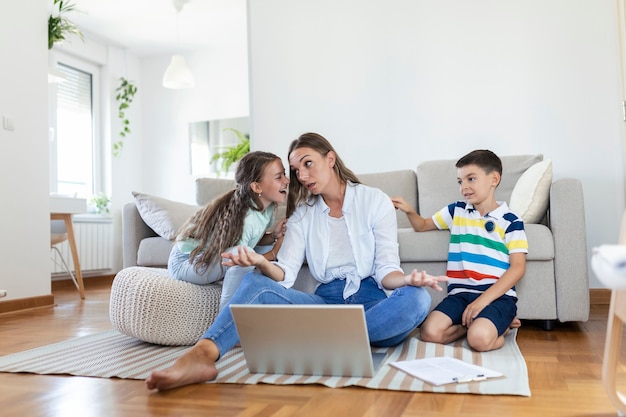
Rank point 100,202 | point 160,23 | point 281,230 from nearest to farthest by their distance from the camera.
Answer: point 281,230
point 160,23
point 100,202

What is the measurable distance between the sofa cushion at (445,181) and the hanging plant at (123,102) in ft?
11.9

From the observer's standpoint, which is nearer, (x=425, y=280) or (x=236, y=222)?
(x=425, y=280)

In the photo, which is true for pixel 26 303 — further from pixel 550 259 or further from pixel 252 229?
pixel 550 259

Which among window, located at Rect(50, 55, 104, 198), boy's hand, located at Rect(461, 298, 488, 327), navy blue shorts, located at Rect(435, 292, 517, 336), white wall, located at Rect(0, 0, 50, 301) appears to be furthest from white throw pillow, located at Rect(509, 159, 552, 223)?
window, located at Rect(50, 55, 104, 198)

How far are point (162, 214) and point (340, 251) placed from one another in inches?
56.2

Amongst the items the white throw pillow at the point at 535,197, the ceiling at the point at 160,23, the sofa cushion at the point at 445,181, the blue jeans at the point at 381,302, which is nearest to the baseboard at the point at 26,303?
the blue jeans at the point at 381,302

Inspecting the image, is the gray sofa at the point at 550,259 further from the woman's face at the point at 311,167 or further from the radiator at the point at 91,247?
the radiator at the point at 91,247

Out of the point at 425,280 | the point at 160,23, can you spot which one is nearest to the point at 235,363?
the point at 425,280

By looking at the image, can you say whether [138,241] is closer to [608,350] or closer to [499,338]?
[499,338]

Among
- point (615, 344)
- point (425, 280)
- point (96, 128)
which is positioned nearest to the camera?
point (615, 344)

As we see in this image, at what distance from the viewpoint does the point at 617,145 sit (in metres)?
3.21

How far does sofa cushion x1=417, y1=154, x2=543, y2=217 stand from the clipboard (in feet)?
4.96

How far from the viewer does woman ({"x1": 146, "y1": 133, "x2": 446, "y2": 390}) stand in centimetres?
182

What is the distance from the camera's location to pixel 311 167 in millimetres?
1979
